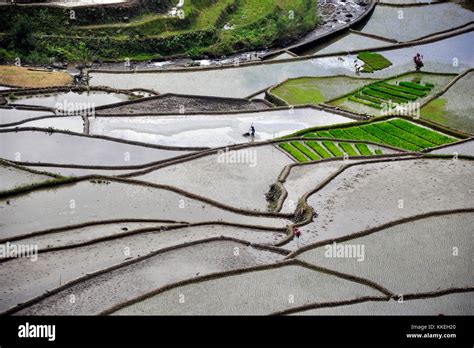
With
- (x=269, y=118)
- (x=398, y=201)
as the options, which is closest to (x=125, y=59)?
(x=269, y=118)

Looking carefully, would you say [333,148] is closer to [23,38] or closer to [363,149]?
[363,149]

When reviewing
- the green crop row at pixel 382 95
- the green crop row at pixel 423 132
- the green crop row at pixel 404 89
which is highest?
the green crop row at pixel 404 89

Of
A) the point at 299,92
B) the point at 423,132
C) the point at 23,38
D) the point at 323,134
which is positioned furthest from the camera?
the point at 23,38

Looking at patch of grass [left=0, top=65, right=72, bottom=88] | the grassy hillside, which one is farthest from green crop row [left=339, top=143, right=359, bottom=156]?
the grassy hillside
